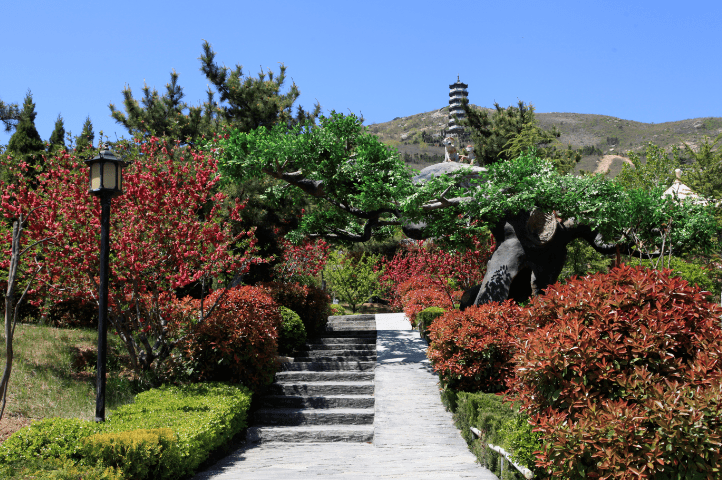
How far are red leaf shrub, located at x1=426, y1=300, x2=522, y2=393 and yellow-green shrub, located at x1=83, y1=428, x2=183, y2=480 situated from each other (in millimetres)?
4374

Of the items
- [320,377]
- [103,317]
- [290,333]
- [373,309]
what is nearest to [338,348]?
[290,333]

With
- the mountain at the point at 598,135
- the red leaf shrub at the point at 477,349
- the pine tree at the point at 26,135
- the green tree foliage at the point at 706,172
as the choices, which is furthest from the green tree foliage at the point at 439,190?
the mountain at the point at 598,135

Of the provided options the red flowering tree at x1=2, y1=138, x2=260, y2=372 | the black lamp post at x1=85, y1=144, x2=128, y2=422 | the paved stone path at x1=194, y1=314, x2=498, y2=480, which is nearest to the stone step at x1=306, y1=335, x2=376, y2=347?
the paved stone path at x1=194, y1=314, x2=498, y2=480

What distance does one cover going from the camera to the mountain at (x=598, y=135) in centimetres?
10712

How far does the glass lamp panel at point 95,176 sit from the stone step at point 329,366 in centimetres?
607

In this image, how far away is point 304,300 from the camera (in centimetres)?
1352

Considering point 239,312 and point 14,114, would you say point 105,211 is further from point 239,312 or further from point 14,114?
point 14,114

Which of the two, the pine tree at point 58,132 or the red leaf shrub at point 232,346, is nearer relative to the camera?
the red leaf shrub at point 232,346

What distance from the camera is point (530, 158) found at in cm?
1182

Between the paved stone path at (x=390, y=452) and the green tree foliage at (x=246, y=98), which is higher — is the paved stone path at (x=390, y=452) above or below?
below

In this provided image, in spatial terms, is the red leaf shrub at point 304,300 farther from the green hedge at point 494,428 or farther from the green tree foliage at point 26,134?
the green tree foliage at point 26,134

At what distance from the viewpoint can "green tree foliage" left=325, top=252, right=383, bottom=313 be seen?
26.0 metres

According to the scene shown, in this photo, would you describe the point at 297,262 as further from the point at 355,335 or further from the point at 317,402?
the point at 317,402

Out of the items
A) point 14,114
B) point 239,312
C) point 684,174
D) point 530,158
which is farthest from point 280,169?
point 684,174
